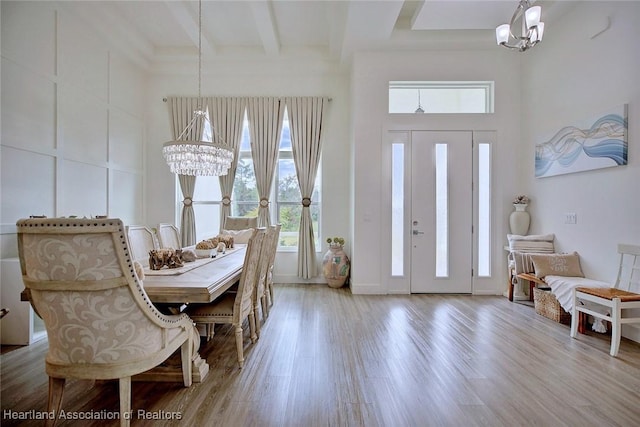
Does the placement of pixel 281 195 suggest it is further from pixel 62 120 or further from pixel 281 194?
pixel 62 120

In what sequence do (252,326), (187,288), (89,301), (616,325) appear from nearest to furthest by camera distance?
(89,301)
(187,288)
(616,325)
(252,326)

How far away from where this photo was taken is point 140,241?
117 inches

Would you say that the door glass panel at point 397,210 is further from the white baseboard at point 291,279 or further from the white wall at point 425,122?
the white baseboard at point 291,279

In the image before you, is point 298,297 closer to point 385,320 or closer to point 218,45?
point 385,320

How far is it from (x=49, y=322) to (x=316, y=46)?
472 cm

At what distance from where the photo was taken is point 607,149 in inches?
113

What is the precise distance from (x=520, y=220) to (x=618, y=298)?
173 centimetres

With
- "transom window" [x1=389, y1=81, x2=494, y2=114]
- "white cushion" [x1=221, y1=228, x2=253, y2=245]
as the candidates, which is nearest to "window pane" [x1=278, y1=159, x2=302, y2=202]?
"white cushion" [x1=221, y1=228, x2=253, y2=245]

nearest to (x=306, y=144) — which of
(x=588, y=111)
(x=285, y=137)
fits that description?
(x=285, y=137)

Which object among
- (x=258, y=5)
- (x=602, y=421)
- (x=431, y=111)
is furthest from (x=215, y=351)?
(x=431, y=111)

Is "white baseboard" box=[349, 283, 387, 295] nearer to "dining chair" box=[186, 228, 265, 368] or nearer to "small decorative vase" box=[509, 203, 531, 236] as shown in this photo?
"small decorative vase" box=[509, 203, 531, 236]

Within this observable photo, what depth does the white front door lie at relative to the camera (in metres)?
4.16

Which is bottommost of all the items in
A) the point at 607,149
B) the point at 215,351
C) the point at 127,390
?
the point at 215,351

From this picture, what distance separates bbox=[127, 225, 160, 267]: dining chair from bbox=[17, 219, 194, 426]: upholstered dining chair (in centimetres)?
138
